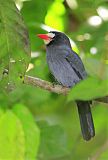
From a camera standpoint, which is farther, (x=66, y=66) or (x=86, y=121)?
(x=66, y=66)

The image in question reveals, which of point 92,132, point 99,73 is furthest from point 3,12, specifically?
point 92,132

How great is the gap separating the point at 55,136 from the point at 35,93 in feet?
1.20

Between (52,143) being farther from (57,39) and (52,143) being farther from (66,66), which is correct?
(57,39)

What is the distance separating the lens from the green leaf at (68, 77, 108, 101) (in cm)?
205

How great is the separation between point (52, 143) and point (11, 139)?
4.60 feet

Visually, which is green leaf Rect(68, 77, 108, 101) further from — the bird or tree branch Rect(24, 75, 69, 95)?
the bird

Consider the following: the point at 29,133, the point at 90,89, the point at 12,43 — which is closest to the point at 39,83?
the point at 29,133

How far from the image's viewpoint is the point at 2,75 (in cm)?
241

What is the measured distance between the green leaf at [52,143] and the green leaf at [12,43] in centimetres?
111

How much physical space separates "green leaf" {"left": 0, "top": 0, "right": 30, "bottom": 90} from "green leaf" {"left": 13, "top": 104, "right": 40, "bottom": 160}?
1.12ft

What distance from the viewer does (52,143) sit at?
3.44 meters

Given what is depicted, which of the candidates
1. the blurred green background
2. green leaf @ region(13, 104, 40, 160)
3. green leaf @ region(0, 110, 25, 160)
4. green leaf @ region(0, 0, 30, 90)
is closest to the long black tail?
the blurred green background

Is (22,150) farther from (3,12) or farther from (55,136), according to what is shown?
(55,136)

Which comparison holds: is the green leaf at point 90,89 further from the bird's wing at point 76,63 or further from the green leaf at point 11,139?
the bird's wing at point 76,63
